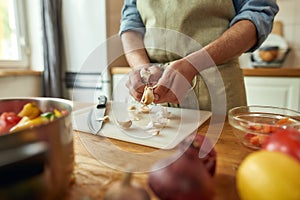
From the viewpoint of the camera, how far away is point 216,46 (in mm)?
672

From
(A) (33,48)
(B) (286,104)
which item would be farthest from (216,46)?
(A) (33,48)

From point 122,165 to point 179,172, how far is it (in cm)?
18

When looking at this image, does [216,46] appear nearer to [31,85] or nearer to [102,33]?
[102,33]

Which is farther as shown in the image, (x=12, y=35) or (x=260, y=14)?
(x=12, y=35)

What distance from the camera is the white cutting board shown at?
1.48ft

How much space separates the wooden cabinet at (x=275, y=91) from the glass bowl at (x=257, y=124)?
29.4 inches

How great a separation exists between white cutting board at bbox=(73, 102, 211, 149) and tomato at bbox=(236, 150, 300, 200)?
0.22m

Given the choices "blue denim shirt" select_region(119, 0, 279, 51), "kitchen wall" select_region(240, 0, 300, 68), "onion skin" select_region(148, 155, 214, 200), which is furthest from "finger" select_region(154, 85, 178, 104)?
"kitchen wall" select_region(240, 0, 300, 68)

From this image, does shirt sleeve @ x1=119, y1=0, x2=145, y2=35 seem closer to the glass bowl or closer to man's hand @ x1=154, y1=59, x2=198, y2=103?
man's hand @ x1=154, y1=59, x2=198, y2=103

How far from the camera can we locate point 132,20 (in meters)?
0.91

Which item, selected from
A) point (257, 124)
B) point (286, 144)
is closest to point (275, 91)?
point (257, 124)

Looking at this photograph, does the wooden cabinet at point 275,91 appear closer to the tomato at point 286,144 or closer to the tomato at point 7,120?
the tomato at point 286,144

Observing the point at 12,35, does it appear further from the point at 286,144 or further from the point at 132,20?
the point at 286,144

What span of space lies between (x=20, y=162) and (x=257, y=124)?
359 millimetres
